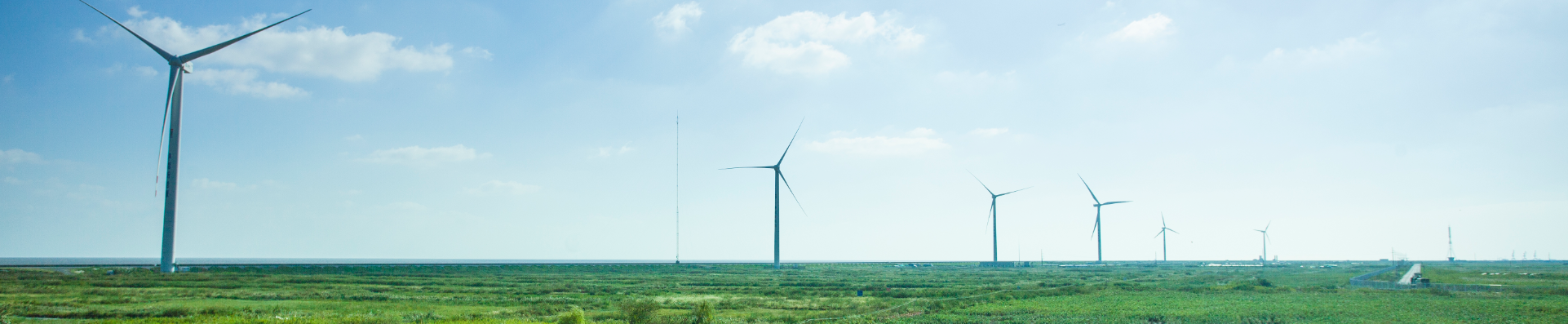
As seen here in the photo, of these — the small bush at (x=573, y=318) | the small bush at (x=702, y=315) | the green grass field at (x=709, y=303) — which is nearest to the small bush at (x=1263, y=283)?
the green grass field at (x=709, y=303)

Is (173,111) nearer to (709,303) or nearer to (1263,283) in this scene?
(709,303)

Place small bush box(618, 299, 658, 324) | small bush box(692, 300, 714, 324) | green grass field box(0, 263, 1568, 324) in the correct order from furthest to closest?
green grass field box(0, 263, 1568, 324) → small bush box(618, 299, 658, 324) → small bush box(692, 300, 714, 324)

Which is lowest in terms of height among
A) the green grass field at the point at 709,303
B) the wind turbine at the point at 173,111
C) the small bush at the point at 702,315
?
the green grass field at the point at 709,303

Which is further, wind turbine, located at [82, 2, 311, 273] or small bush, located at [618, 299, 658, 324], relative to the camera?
wind turbine, located at [82, 2, 311, 273]

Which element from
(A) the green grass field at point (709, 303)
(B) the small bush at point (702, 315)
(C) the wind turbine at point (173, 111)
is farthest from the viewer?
(C) the wind turbine at point (173, 111)

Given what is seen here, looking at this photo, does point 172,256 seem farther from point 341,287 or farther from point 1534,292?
point 1534,292

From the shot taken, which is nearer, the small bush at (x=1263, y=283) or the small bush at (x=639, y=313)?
the small bush at (x=639, y=313)

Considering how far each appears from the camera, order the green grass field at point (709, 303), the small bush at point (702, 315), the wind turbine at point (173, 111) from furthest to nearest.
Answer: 1. the wind turbine at point (173, 111)
2. the green grass field at point (709, 303)
3. the small bush at point (702, 315)

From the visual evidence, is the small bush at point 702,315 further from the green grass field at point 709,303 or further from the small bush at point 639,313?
the small bush at point 639,313

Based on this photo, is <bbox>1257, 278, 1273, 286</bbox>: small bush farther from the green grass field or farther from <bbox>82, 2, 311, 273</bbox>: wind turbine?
<bbox>82, 2, 311, 273</bbox>: wind turbine

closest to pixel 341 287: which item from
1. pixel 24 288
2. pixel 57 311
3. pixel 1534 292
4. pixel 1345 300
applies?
pixel 24 288

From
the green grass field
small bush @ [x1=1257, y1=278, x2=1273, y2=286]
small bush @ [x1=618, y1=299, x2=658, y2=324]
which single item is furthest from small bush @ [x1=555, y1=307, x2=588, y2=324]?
small bush @ [x1=1257, y1=278, x2=1273, y2=286]

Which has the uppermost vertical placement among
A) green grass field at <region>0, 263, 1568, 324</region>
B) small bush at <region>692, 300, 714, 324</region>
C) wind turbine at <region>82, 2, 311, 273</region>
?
wind turbine at <region>82, 2, 311, 273</region>

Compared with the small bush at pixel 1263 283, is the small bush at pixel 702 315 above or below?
above
